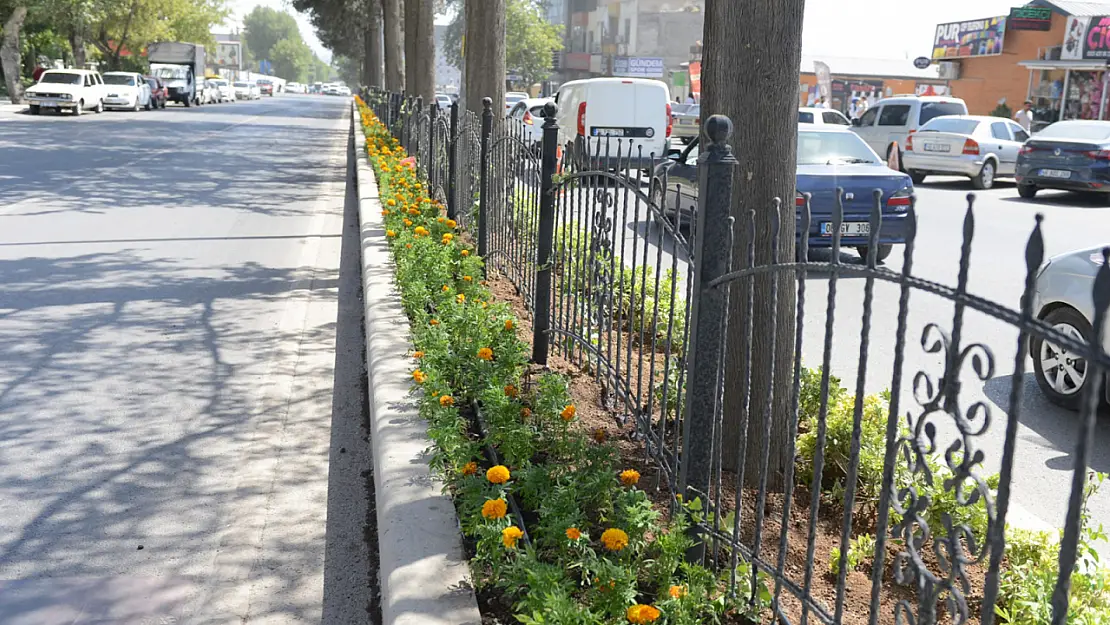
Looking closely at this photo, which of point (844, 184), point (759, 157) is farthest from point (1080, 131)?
point (759, 157)

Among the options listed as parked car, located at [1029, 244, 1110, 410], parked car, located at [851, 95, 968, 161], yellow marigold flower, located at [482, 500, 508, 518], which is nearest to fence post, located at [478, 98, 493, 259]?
parked car, located at [1029, 244, 1110, 410]

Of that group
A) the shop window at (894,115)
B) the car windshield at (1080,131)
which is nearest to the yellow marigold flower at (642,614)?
the car windshield at (1080,131)

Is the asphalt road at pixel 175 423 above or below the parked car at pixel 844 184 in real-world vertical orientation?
below

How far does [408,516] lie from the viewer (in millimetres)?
3736

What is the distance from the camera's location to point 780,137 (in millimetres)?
3992

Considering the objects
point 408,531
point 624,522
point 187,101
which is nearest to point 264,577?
point 408,531

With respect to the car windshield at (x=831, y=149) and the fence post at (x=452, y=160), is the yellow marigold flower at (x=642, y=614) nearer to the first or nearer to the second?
the fence post at (x=452, y=160)

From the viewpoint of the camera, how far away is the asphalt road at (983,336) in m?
4.97

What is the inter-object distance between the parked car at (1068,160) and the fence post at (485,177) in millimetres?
→ 14288

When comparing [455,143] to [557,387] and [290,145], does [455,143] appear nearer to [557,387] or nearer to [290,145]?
[557,387]

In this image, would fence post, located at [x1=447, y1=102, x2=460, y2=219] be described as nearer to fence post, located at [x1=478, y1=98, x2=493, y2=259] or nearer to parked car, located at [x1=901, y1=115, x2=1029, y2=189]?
fence post, located at [x1=478, y1=98, x2=493, y2=259]

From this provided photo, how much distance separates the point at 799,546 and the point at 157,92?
53920 mm

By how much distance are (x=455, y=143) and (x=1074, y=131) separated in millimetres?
14519

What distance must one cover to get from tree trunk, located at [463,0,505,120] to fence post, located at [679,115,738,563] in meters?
9.69
